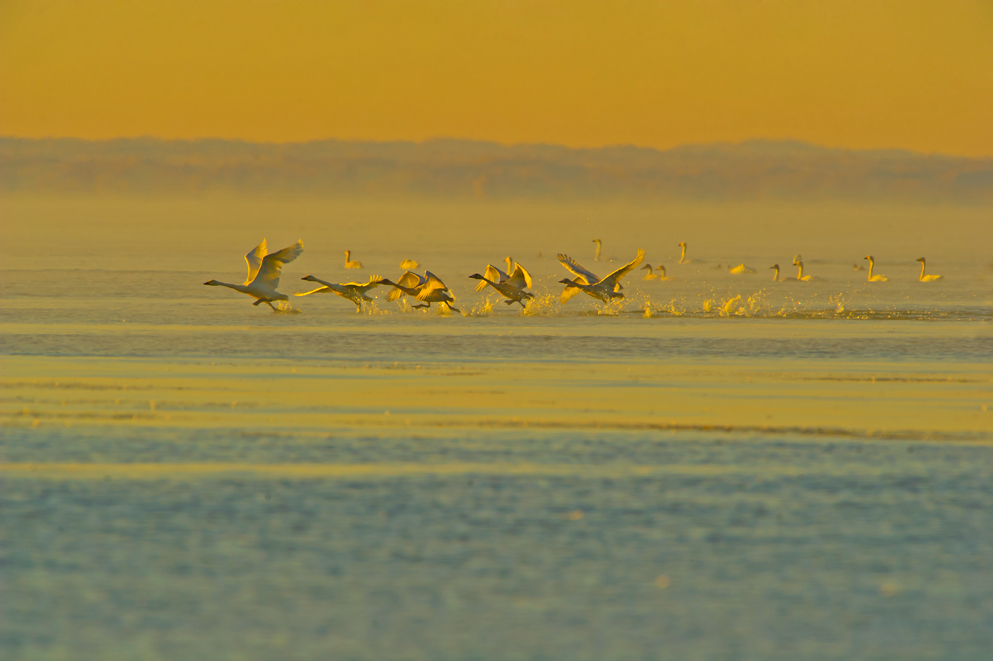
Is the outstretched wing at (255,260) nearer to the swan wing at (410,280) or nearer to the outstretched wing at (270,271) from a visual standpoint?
the outstretched wing at (270,271)

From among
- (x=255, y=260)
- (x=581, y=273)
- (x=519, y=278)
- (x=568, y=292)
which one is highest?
(x=255, y=260)

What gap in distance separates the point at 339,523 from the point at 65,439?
5.10 m

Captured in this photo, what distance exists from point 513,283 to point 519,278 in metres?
0.30

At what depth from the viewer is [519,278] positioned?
33438mm

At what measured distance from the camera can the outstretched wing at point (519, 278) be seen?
33.0 m

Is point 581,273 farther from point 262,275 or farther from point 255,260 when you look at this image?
point 255,260

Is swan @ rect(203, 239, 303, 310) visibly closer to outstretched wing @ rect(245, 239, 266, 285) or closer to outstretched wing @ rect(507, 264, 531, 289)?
outstretched wing @ rect(245, 239, 266, 285)

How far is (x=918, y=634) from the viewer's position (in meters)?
8.67

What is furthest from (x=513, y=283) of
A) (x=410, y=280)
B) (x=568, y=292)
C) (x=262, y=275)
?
(x=262, y=275)

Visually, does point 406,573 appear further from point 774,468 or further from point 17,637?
point 774,468

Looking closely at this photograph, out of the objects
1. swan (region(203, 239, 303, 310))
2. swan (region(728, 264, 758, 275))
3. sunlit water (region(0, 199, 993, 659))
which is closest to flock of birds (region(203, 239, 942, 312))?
swan (region(203, 239, 303, 310))

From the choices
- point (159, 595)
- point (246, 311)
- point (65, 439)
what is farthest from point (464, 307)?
point (159, 595)

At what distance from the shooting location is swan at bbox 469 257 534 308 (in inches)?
1259

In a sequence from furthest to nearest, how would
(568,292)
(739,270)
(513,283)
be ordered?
(739,270), (568,292), (513,283)
